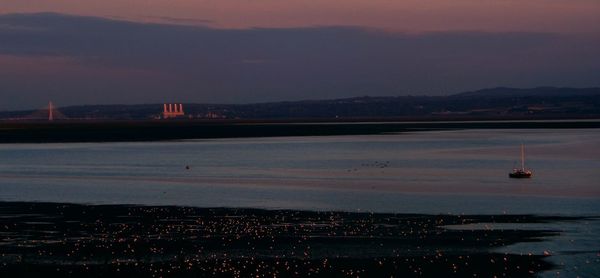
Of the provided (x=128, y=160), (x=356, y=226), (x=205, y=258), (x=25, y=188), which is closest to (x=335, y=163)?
(x=128, y=160)

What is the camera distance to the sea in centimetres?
3200

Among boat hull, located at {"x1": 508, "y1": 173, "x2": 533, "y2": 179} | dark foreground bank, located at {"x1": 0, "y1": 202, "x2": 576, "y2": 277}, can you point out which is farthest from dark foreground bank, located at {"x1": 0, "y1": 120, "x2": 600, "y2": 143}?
dark foreground bank, located at {"x1": 0, "y1": 202, "x2": 576, "y2": 277}

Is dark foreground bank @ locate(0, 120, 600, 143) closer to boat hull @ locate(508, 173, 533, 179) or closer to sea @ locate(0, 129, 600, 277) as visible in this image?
sea @ locate(0, 129, 600, 277)

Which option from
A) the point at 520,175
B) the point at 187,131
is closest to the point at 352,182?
the point at 520,175

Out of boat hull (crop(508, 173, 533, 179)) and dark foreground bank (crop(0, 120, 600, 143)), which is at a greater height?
dark foreground bank (crop(0, 120, 600, 143))

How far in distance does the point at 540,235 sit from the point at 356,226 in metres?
5.00

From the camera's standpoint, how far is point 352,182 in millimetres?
44094

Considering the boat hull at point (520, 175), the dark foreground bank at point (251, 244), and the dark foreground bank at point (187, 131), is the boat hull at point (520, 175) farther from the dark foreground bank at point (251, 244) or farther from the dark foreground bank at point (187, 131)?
the dark foreground bank at point (187, 131)

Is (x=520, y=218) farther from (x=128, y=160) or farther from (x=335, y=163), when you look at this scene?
(x=128, y=160)

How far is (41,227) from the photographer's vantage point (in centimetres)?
2775

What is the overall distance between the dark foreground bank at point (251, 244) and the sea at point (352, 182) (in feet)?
4.33

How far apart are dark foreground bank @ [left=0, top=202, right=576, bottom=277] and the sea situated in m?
1.32

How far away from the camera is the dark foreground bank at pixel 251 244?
20.5 meters

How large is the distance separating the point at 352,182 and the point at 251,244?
Result: 20.1 meters
